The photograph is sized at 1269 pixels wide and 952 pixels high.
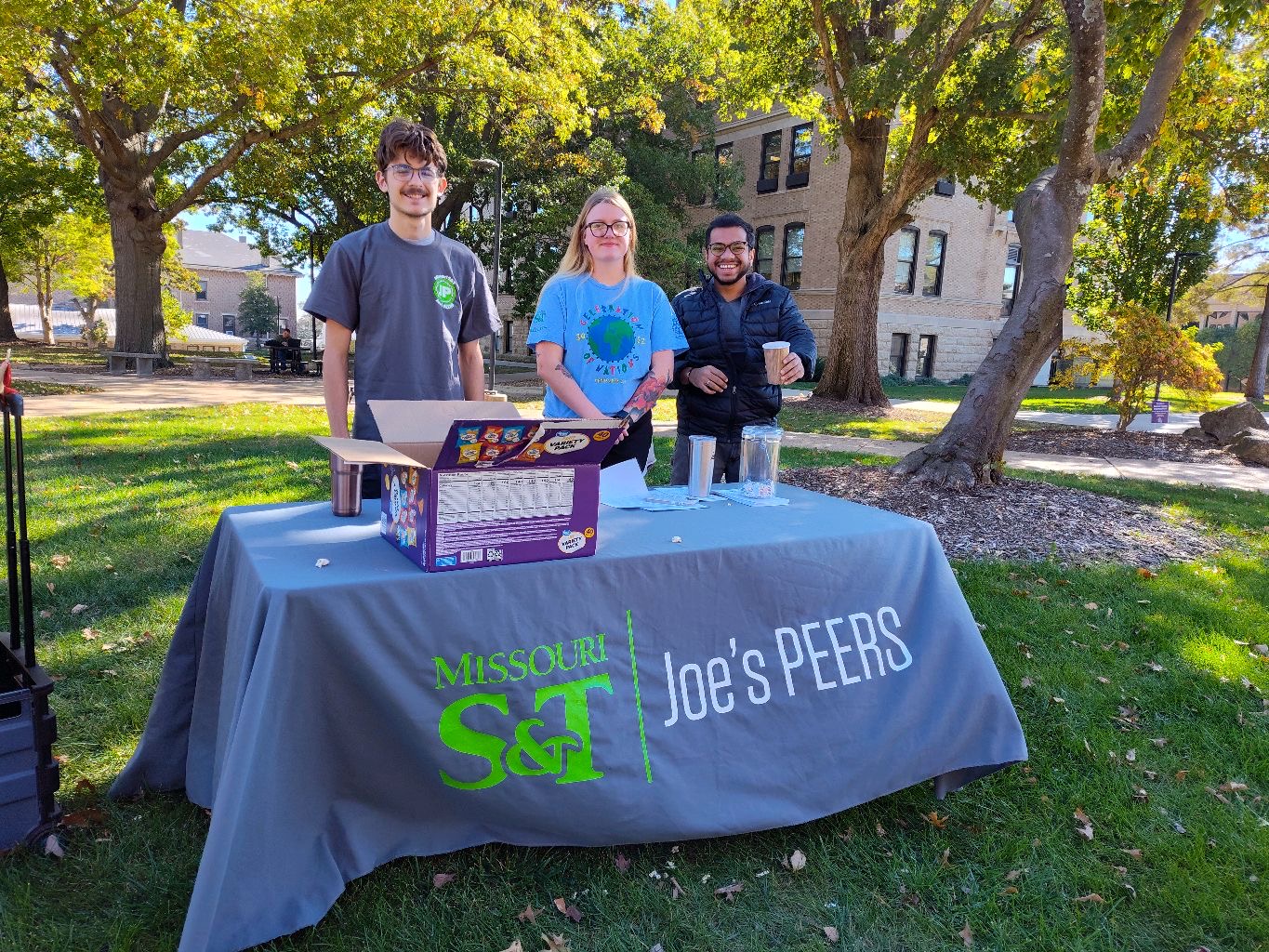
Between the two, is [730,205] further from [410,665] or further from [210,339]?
[210,339]

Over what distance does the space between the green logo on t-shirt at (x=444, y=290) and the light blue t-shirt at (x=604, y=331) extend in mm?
330

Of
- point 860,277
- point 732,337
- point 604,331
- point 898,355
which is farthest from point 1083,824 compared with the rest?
point 898,355

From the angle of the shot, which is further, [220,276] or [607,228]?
[220,276]

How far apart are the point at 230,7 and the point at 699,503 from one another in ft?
45.7

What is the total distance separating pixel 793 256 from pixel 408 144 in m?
25.0

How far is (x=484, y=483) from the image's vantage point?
1.91m

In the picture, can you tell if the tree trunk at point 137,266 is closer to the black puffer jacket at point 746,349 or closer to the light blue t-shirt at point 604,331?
the black puffer jacket at point 746,349

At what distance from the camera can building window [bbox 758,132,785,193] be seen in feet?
86.5

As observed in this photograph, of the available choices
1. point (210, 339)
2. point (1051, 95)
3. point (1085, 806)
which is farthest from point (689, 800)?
point (210, 339)

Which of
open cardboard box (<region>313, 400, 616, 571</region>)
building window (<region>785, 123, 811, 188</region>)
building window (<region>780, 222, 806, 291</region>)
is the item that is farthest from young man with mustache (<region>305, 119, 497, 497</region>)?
building window (<region>785, 123, 811, 188</region>)

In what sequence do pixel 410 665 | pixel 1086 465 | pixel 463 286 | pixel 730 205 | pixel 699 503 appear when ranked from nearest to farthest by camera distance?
pixel 410 665, pixel 699 503, pixel 463 286, pixel 1086 465, pixel 730 205

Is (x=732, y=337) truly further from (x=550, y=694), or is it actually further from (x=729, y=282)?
(x=550, y=694)

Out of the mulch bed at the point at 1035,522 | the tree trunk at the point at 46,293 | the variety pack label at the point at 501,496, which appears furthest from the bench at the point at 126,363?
the tree trunk at the point at 46,293

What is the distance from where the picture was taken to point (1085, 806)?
282cm
